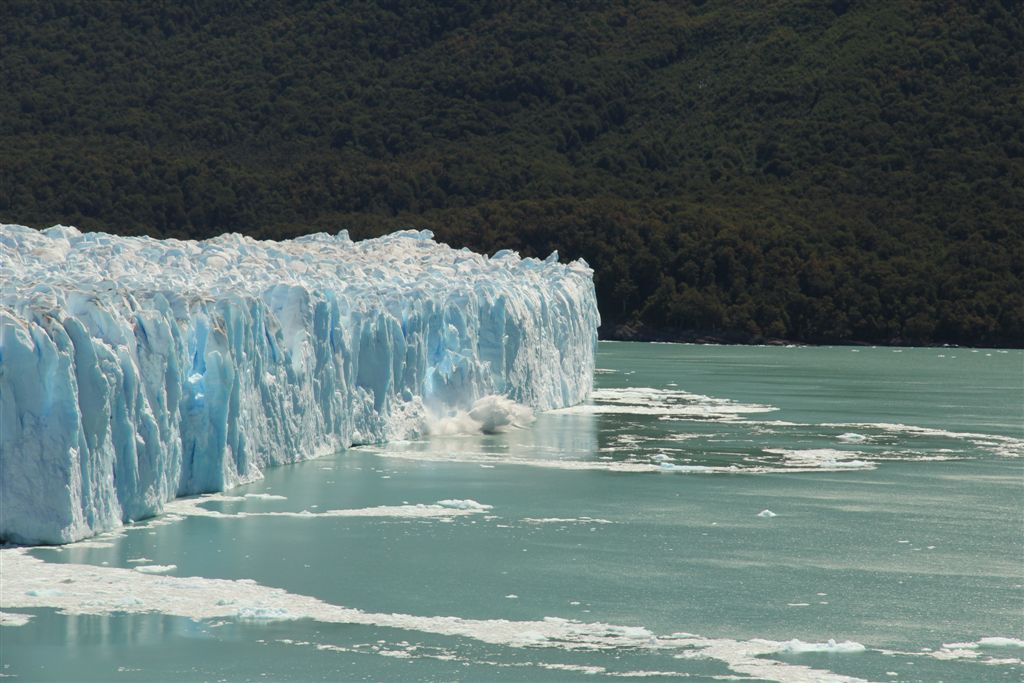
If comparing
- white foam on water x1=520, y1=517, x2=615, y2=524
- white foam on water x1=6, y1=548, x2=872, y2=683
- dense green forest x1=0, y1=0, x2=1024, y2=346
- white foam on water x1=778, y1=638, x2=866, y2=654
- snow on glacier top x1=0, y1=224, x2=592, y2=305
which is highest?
dense green forest x1=0, y1=0, x2=1024, y2=346

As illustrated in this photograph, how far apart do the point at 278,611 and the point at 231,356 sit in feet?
14.7

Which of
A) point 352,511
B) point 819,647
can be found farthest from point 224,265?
point 819,647

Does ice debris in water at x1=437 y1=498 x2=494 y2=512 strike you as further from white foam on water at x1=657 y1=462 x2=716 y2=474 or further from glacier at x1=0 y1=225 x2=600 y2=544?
white foam on water at x1=657 y1=462 x2=716 y2=474

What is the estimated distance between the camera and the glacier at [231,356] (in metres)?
11.4

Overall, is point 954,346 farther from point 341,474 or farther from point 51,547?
point 51,547

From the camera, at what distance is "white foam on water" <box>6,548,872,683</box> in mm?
9531

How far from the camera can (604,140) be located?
67625 mm

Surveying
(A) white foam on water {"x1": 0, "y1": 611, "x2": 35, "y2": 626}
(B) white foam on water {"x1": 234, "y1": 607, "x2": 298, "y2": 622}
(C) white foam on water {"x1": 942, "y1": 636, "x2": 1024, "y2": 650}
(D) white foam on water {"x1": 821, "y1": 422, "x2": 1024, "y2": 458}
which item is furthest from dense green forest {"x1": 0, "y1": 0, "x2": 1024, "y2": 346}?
(A) white foam on water {"x1": 0, "y1": 611, "x2": 35, "y2": 626}

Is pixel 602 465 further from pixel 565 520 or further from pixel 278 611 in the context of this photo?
pixel 278 611

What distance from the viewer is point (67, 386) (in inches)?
449

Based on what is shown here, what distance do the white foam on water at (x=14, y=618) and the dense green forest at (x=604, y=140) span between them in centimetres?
4243

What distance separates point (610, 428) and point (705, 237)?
3296 centimetres

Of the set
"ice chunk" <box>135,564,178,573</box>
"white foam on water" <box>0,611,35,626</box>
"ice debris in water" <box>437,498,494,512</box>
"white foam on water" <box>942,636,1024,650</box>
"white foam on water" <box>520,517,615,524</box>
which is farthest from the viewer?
"ice debris in water" <box>437,498,494,512</box>

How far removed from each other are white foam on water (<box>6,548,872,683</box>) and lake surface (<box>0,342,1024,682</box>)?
0.08 feet
